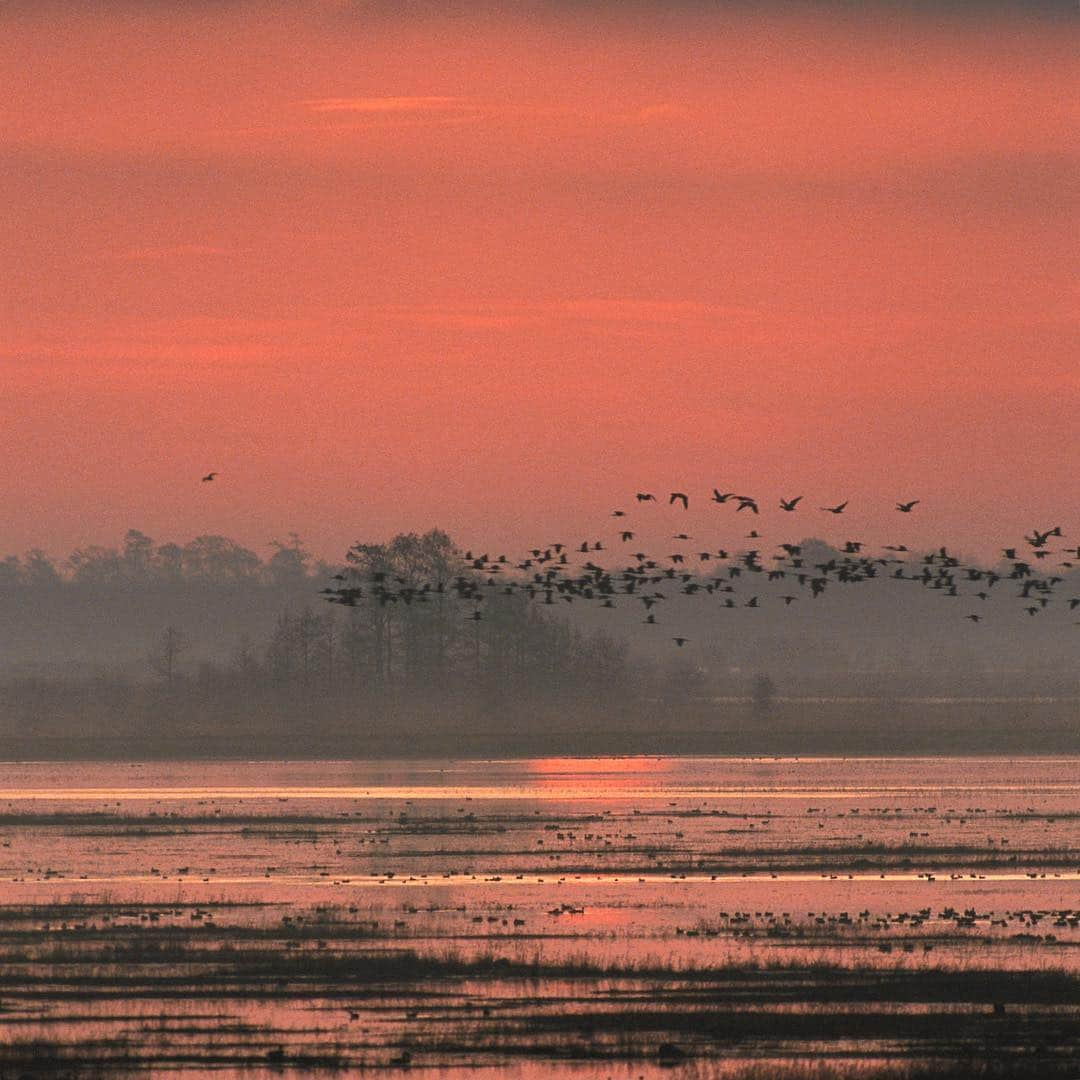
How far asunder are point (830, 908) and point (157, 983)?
51.3 ft

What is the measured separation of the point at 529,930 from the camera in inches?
1788

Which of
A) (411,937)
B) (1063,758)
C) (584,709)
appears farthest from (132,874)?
(584,709)

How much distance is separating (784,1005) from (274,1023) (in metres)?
7.82

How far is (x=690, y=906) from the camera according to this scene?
163 ft

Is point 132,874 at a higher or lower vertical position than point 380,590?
→ lower

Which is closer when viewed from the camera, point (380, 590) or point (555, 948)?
point (555, 948)

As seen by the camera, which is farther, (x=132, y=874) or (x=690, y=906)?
(x=132, y=874)

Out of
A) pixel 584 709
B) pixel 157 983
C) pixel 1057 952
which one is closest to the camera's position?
pixel 157 983

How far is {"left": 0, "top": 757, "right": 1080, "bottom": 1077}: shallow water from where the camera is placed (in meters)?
34.3

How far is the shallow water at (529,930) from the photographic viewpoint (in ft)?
113

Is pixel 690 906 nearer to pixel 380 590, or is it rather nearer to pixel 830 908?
pixel 830 908

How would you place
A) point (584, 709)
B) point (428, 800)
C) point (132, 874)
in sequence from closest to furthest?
point (132, 874) < point (428, 800) < point (584, 709)

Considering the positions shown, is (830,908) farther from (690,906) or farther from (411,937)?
(411,937)

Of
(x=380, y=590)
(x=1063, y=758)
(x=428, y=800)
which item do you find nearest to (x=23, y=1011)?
(x=380, y=590)
